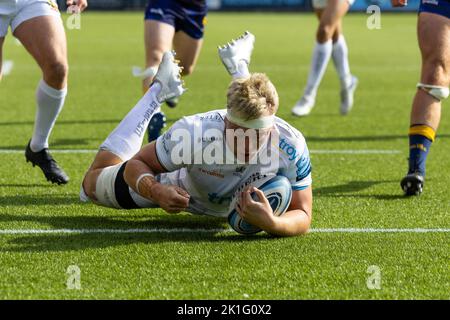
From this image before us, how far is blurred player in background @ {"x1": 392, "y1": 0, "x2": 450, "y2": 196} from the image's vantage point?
5.99 metres

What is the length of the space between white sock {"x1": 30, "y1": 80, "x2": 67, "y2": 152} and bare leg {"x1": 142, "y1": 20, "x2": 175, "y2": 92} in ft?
4.36

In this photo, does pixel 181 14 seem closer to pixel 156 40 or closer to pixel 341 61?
pixel 156 40

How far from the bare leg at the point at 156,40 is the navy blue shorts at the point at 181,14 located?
2.7 inches

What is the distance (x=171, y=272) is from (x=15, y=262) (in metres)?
0.74

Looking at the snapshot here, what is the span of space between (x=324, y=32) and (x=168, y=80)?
4.32 metres

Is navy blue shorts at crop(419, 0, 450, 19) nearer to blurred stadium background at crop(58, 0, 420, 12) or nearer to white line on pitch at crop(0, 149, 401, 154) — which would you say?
white line on pitch at crop(0, 149, 401, 154)

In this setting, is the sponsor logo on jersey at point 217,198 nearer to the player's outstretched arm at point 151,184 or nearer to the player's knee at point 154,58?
the player's outstretched arm at point 151,184

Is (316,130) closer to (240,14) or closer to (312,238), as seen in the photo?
(312,238)

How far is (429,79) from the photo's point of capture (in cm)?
603

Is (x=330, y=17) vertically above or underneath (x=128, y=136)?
underneath

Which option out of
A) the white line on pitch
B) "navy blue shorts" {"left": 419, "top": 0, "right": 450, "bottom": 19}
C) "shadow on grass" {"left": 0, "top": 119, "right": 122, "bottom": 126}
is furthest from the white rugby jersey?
"shadow on grass" {"left": 0, "top": 119, "right": 122, "bottom": 126}

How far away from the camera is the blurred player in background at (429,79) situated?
5988 mm

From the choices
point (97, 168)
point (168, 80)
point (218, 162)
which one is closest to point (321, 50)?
point (168, 80)

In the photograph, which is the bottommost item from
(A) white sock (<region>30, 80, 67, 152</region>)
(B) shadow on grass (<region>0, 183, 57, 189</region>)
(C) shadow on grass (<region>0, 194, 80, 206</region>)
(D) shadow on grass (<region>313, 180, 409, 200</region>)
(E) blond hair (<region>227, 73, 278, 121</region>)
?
(B) shadow on grass (<region>0, 183, 57, 189</region>)
